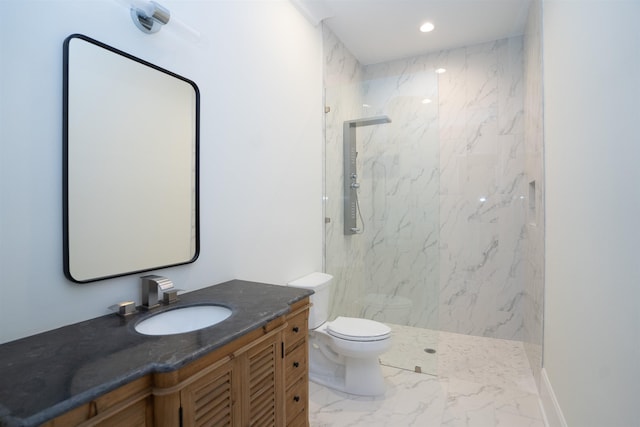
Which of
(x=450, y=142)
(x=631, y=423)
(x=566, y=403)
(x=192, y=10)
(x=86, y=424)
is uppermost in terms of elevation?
(x=192, y=10)

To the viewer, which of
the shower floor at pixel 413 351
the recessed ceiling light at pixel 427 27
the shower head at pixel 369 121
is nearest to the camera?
the shower floor at pixel 413 351

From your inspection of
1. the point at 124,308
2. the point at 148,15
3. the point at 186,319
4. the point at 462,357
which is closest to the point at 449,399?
the point at 462,357

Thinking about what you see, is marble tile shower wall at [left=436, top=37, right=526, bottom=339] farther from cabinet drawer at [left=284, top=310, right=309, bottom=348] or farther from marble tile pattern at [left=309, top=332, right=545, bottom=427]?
→ cabinet drawer at [left=284, top=310, right=309, bottom=348]

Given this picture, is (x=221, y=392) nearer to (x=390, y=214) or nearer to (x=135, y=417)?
(x=135, y=417)

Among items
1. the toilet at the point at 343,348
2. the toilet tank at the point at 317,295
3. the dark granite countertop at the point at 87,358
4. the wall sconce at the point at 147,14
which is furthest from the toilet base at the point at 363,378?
the wall sconce at the point at 147,14

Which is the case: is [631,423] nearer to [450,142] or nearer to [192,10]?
[192,10]

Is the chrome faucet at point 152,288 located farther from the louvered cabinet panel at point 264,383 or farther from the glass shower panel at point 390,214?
the glass shower panel at point 390,214

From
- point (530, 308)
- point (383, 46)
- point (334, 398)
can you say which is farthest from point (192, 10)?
point (530, 308)

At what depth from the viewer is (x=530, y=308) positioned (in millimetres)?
2771

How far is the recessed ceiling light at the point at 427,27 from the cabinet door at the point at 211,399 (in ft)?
10.2

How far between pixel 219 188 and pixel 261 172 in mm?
392

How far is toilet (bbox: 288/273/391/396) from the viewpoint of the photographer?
220 centimetres

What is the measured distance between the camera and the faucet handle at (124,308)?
3.99ft

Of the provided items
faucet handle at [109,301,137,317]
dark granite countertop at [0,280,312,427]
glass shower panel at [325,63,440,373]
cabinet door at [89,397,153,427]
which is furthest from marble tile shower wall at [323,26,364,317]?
cabinet door at [89,397,153,427]
